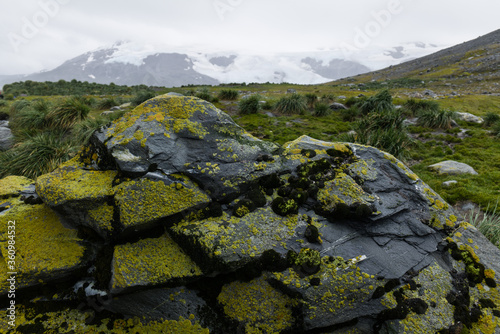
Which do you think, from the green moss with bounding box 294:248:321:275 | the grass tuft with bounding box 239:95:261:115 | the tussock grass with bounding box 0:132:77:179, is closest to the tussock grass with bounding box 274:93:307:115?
the grass tuft with bounding box 239:95:261:115

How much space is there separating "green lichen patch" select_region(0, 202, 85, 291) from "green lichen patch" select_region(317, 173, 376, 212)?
4043 millimetres

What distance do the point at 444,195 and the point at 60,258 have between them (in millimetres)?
9993

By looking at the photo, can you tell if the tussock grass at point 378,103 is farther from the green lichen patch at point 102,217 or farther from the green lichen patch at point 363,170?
the green lichen patch at point 102,217

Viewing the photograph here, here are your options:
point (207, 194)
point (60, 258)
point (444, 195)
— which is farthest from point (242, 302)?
point (444, 195)

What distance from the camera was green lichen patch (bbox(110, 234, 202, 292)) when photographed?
309 centimetres

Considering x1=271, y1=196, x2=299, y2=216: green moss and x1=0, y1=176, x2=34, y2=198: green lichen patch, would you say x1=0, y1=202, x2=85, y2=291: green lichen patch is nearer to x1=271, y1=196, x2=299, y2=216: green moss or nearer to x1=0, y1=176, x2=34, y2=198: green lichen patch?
x1=0, y1=176, x2=34, y2=198: green lichen patch

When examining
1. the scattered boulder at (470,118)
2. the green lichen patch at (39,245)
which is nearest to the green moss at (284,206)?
the green lichen patch at (39,245)

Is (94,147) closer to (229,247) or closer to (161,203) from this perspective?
(161,203)

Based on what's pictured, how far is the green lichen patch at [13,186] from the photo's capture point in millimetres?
4324

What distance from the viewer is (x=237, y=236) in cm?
342

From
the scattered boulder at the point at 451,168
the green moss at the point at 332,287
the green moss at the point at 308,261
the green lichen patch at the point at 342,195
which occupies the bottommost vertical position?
the scattered boulder at the point at 451,168

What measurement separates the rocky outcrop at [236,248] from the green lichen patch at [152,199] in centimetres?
2

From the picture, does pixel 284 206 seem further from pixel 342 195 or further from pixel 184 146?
pixel 184 146

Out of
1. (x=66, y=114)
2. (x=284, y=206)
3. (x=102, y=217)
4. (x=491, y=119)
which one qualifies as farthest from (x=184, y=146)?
(x=491, y=119)
